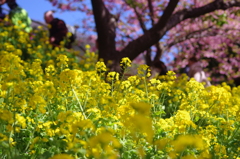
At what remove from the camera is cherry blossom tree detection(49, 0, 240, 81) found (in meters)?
7.17

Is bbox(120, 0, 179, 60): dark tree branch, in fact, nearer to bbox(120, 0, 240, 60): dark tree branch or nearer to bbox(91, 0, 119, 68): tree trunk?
bbox(120, 0, 240, 60): dark tree branch

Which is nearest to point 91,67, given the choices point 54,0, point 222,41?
point 54,0

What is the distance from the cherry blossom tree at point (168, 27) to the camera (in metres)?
7.17

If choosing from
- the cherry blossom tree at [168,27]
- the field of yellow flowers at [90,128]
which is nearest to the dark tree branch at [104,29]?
the cherry blossom tree at [168,27]

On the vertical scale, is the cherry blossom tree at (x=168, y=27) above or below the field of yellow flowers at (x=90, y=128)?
above

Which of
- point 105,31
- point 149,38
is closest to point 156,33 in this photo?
point 149,38

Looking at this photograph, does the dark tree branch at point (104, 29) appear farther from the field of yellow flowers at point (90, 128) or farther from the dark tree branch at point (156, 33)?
the field of yellow flowers at point (90, 128)

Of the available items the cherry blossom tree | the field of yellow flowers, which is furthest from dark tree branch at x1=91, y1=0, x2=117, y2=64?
the field of yellow flowers

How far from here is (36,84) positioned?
3453 millimetres

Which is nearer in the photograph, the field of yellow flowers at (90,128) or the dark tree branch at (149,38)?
the field of yellow flowers at (90,128)

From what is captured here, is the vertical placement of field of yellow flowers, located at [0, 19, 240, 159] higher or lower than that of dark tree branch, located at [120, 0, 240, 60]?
lower

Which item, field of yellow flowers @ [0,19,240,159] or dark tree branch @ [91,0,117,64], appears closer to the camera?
field of yellow flowers @ [0,19,240,159]

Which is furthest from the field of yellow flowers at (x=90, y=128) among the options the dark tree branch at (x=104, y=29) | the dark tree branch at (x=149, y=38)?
the dark tree branch at (x=104, y=29)

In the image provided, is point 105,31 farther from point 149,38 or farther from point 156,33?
point 156,33
